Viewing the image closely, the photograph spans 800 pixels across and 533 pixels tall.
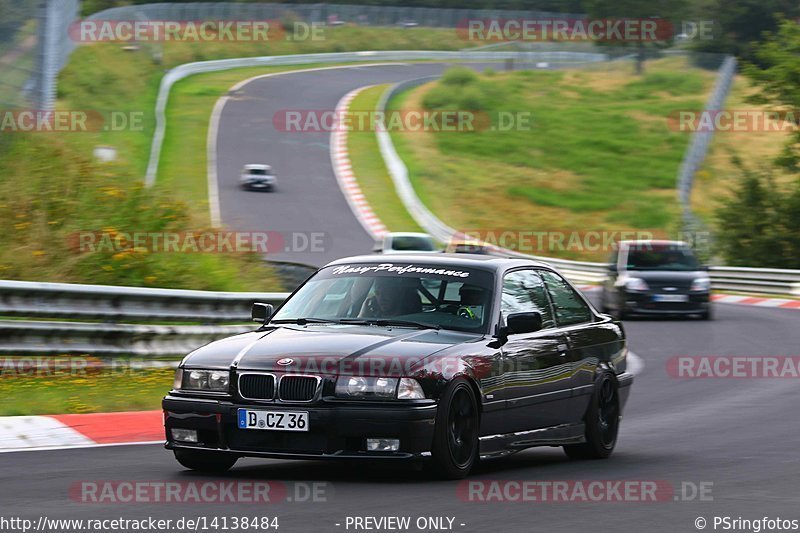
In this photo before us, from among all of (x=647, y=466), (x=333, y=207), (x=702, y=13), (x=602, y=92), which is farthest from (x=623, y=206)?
(x=647, y=466)

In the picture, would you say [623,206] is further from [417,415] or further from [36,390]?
[417,415]

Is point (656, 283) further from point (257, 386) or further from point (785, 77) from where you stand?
point (257, 386)

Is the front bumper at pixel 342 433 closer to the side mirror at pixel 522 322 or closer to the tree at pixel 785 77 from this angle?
the side mirror at pixel 522 322

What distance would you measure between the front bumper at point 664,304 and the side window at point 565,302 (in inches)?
588

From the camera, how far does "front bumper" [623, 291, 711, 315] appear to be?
24766 millimetres

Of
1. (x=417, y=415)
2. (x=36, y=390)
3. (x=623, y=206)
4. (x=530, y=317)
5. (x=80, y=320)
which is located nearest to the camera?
(x=417, y=415)

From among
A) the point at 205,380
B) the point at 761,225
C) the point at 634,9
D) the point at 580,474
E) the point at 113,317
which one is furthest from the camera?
the point at 634,9

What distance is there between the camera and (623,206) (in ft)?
165

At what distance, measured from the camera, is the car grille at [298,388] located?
7.70 metres

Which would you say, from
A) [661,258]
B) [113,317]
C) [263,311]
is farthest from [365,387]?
[661,258]

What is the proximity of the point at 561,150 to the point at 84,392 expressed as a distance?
152 feet

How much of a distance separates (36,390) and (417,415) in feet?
18.6

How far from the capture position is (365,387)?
7.69 metres

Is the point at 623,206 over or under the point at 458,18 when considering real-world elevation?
under
